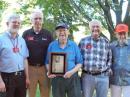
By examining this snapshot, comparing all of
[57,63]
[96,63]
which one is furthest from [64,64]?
[96,63]

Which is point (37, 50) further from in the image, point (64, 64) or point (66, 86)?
point (66, 86)

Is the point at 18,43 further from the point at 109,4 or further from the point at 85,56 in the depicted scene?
the point at 109,4

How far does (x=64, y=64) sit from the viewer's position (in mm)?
7465

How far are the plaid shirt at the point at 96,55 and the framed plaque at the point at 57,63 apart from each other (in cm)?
50

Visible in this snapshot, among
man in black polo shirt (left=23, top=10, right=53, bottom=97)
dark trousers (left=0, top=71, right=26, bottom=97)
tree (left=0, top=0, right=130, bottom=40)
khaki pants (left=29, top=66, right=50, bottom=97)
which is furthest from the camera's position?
tree (left=0, top=0, right=130, bottom=40)

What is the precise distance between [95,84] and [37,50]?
52.9 inches

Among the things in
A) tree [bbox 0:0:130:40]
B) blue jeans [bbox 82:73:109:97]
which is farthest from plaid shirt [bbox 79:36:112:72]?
tree [bbox 0:0:130:40]

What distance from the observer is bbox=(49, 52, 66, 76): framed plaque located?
7457 mm

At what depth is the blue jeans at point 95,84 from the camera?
768 centimetres

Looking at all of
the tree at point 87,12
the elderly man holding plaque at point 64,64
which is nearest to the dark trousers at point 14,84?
the elderly man holding plaque at point 64,64

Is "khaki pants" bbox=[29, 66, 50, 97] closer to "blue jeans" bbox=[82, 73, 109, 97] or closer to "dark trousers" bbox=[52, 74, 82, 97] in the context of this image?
"dark trousers" bbox=[52, 74, 82, 97]

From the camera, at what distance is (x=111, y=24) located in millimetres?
15266

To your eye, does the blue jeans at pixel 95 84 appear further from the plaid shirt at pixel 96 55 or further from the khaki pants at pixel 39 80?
the khaki pants at pixel 39 80

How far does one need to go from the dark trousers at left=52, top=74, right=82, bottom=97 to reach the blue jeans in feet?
0.72
